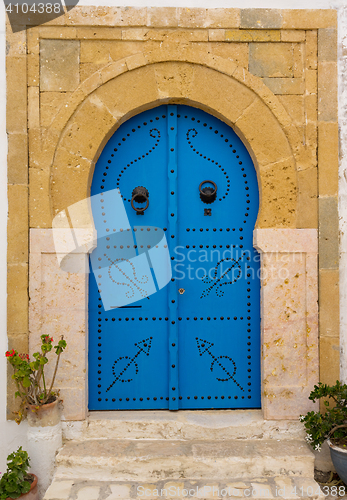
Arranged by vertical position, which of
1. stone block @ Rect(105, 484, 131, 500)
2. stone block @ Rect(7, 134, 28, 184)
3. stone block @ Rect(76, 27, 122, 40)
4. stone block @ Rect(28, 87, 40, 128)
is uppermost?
stone block @ Rect(76, 27, 122, 40)

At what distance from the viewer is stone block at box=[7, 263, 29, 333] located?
117 inches

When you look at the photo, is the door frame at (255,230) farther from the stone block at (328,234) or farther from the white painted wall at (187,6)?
the white painted wall at (187,6)

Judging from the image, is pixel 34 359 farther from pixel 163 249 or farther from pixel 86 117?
pixel 86 117

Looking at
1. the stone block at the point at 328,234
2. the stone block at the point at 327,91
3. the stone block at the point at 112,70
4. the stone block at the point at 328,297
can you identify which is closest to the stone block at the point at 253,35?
the stone block at the point at 327,91

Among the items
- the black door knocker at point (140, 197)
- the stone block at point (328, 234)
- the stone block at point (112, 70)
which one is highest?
the stone block at point (112, 70)

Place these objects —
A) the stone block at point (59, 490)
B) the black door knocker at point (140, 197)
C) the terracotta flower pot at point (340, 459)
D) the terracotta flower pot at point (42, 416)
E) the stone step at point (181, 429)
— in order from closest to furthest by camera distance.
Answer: the stone block at point (59, 490)
the terracotta flower pot at point (340, 459)
the terracotta flower pot at point (42, 416)
the stone step at point (181, 429)
the black door knocker at point (140, 197)

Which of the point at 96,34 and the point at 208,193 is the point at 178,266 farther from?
the point at 96,34

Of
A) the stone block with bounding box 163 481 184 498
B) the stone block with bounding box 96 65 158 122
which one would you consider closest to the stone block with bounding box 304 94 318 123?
the stone block with bounding box 96 65 158 122

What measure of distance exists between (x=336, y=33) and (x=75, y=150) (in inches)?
89.8

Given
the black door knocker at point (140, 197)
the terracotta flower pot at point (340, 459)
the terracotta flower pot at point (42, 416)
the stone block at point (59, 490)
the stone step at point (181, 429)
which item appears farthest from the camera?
the black door knocker at point (140, 197)

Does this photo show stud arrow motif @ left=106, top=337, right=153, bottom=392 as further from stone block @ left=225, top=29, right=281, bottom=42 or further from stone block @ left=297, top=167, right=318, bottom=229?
stone block @ left=225, top=29, right=281, bottom=42

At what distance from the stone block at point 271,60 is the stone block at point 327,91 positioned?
24 cm

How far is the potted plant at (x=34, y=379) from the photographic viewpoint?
8.70 ft

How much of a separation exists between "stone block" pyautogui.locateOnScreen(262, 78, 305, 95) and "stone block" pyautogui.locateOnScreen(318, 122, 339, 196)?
0.33 m
